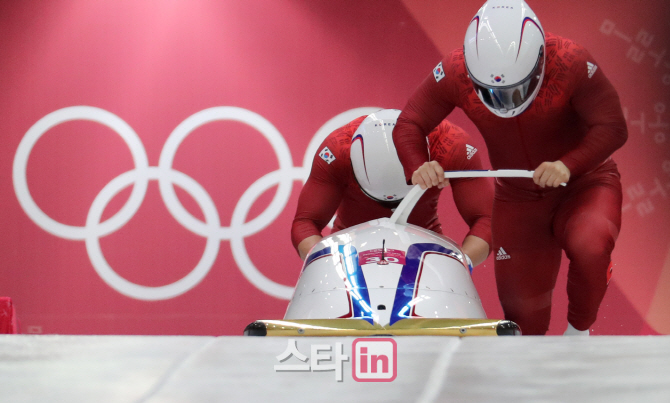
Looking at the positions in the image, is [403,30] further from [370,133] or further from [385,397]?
[385,397]

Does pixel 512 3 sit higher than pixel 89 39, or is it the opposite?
pixel 89 39

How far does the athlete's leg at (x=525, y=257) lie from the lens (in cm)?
268

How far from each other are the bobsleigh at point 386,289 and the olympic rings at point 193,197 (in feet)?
7.68

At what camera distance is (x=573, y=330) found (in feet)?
8.08

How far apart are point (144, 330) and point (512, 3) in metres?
3.32

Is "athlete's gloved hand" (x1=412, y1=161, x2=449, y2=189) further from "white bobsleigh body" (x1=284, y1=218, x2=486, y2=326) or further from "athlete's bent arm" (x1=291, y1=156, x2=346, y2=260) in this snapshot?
"athlete's bent arm" (x1=291, y1=156, x2=346, y2=260)

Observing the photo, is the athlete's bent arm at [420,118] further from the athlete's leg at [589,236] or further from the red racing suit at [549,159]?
the athlete's leg at [589,236]

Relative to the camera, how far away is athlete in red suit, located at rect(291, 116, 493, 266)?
117 inches

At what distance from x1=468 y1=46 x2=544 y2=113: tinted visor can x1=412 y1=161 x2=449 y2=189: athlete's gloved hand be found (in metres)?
0.29

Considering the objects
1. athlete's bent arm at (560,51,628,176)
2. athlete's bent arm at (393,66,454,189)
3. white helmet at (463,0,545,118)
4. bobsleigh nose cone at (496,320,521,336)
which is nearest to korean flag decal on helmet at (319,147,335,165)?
athlete's bent arm at (393,66,454,189)

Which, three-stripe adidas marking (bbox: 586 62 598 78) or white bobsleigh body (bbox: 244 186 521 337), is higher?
three-stripe adidas marking (bbox: 586 62 598 78)

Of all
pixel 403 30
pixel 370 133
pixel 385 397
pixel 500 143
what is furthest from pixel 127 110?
pixel 385 397

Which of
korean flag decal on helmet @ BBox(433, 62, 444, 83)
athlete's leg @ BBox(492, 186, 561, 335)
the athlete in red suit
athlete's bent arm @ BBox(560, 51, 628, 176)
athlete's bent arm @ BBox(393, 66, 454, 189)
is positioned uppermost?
korean flag decal on helmet @ BBox(433, 62, 444, 83)

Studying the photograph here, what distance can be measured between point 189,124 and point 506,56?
2.91m
